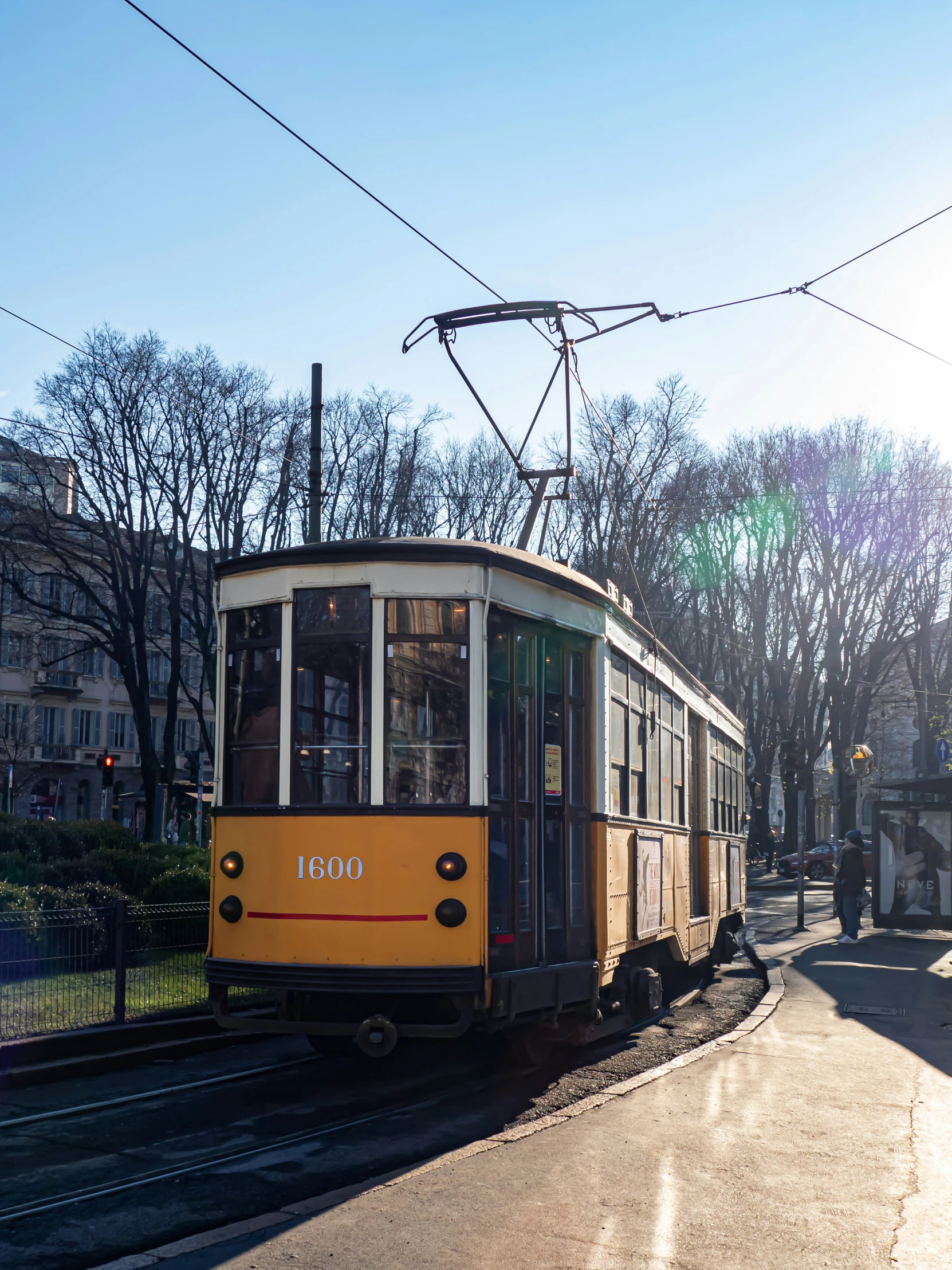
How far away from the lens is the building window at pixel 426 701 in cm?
723

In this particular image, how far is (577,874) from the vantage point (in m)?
8.18

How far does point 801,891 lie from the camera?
21641mm

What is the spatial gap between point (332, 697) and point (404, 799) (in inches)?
28.6

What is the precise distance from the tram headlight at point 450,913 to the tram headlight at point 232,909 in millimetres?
1210

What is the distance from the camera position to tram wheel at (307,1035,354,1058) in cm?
852

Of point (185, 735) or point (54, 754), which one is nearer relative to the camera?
point (54, 754)

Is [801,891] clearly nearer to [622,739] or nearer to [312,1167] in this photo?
[622,739]

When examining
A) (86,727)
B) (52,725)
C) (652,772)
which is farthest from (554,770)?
(86,727)

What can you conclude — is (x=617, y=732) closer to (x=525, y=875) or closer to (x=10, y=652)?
(x=525, y=875)

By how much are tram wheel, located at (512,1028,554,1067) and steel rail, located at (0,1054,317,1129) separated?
1634mm

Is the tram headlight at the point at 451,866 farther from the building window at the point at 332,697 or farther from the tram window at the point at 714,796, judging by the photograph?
the tram window at the point at 714,796

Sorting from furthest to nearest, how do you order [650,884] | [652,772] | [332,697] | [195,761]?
1. [195,761]
2. [652,772]
3. [650,884]
4. [332,697]

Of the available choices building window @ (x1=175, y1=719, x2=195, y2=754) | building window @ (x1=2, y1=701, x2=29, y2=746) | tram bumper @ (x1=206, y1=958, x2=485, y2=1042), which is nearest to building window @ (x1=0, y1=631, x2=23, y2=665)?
building window @ (x1=2, y1=701, x2=29, y2=746)

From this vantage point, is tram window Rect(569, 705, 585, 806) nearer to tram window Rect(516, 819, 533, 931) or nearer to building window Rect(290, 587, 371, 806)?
tram window Rect(516, 819, 533, 931)
